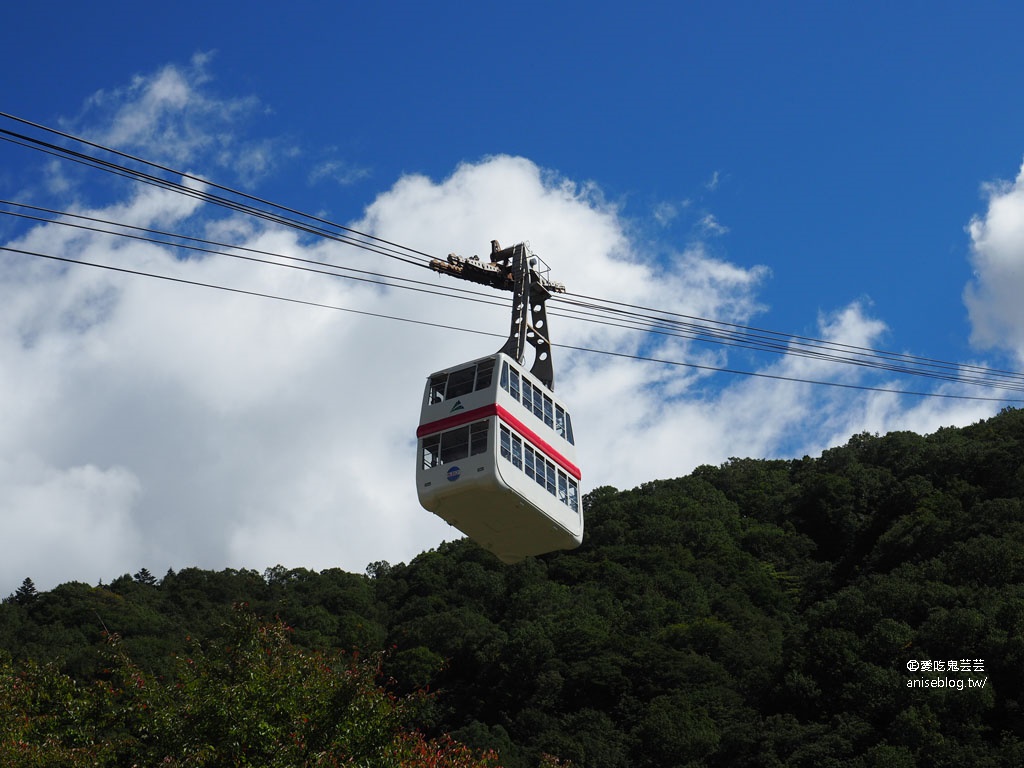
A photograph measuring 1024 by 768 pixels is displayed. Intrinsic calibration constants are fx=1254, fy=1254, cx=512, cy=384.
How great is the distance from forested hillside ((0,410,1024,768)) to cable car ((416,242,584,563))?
22.5 feet

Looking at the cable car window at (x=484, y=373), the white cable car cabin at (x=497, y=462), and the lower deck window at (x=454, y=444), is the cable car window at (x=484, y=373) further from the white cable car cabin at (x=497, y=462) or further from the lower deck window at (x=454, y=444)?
the lower deck window at (x=454, y=444)

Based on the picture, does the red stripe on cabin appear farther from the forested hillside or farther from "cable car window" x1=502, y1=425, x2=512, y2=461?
the forested hillside

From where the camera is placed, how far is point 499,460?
22344 mm

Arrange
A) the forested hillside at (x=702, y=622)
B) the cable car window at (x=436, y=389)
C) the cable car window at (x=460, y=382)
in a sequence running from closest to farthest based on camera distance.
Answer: the cable car window at (x=460, y=382) < the cable car window at (x=436, y=389) < the forested hillside at (x=702, y=622)

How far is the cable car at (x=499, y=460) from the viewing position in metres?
22.5

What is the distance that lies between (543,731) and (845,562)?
94.6ft

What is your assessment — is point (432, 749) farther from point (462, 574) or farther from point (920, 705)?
point (462, 574)

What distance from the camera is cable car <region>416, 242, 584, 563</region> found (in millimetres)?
22453

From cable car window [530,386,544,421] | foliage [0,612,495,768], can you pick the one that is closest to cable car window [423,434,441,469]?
cable car window [530,386,544,421]

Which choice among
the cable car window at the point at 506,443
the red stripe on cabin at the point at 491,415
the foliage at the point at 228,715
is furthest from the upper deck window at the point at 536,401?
the foliage at the point at 228,715

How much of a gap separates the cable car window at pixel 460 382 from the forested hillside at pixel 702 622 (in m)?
7.64

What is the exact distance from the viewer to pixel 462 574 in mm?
79562

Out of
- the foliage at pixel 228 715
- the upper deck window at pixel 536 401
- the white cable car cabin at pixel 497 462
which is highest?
the upper deck window at pixel 536 401

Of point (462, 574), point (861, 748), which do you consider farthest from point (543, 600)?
point (861, 748)
